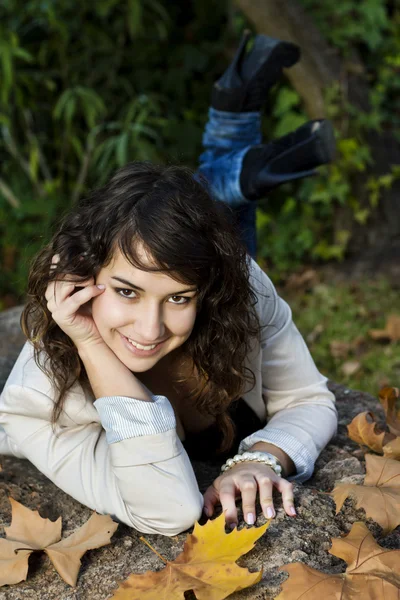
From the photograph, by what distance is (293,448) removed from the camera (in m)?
1.97

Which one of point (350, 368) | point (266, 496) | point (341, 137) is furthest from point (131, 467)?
point (341, 137)

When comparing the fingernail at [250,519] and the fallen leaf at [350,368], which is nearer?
the fingernail at [250,519]

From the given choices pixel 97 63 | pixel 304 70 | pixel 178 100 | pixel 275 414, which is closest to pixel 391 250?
pixel 304 70

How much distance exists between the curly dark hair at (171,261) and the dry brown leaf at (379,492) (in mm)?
451

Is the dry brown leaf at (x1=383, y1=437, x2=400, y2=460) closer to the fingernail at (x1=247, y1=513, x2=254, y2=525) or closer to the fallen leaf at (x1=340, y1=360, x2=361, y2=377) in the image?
the fingernail at (x1=247, y1=513, x2=254, y2=525)

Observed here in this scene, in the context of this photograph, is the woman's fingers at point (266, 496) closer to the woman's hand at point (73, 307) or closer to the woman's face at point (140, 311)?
the woman's face at point (140, 311)

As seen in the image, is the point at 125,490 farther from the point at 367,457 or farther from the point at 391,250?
the point at 391,250

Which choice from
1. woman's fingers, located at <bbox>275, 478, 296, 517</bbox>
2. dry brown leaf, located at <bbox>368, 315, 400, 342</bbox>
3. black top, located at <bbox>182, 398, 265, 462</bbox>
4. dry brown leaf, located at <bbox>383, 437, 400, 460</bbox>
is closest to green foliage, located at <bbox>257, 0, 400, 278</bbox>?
dry brown leaf, located at <bbox>368, 315, 400, 342</bbox>

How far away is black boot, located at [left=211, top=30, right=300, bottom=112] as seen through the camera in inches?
120

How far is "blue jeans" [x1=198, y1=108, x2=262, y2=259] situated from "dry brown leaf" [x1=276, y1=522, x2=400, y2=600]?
1623 mm

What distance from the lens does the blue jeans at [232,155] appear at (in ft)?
9.88

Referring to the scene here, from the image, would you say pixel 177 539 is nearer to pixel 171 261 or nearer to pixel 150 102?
pixel 171 261

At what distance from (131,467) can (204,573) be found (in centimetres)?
A: 33

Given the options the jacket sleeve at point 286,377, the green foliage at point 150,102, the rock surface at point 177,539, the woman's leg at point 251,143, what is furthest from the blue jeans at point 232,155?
the green foliage at point 150,102
